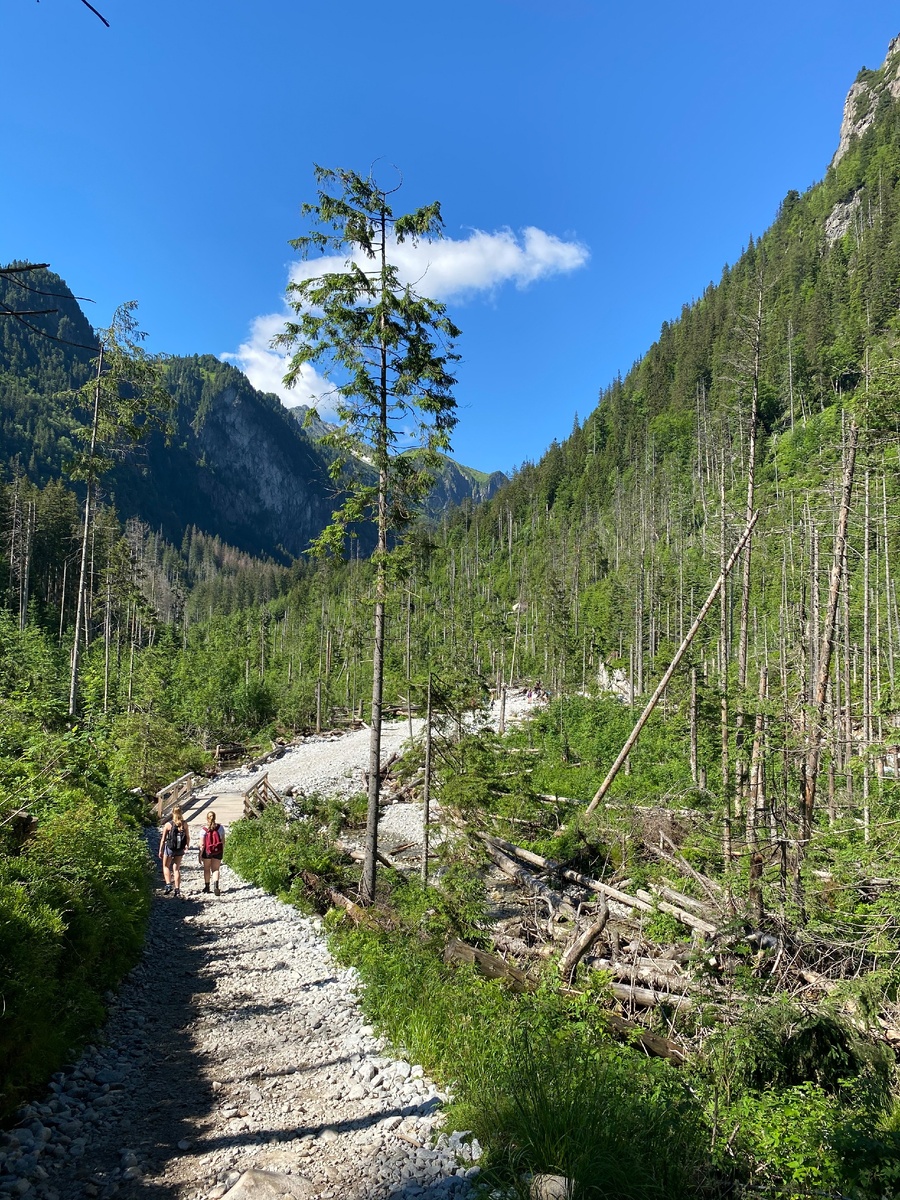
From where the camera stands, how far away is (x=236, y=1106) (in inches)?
209

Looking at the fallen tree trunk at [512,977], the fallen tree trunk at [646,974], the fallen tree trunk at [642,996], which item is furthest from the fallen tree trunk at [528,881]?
the fallen tree trunk at [512,977]

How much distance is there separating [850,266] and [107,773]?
10612 centimetres

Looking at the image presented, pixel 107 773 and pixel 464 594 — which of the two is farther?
pixel 464 594

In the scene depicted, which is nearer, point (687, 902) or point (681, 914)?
point (681, 914)

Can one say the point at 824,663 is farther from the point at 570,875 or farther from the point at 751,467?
the point at 570,875

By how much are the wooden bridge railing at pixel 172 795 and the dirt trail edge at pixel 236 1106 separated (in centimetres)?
1263

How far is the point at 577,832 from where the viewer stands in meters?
15.1

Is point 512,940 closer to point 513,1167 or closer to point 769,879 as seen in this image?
point 769,879

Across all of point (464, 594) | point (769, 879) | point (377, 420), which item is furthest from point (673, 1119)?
point (464, 594)

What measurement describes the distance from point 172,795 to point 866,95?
192m

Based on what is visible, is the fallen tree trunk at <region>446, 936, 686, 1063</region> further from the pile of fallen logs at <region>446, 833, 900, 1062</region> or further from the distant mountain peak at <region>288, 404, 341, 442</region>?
the distant mountain peak at <region>288, 404, 341, 442</region>

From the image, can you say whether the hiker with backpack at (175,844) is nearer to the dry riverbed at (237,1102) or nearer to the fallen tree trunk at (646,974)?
the dry riverbed at (237,1102)

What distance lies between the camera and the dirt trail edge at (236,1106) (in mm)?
4188

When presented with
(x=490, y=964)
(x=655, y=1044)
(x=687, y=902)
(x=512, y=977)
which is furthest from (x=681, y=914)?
(x=490, y=964)
